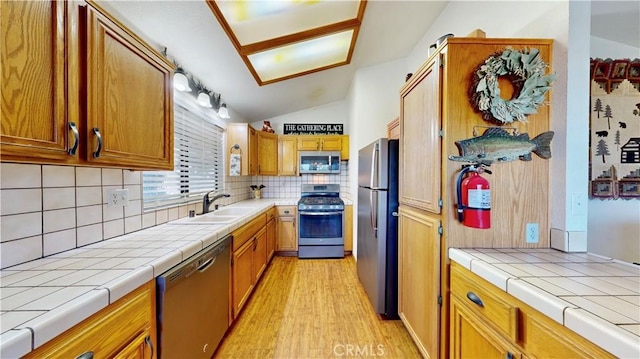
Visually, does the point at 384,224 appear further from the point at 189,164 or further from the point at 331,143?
the point at 331,143

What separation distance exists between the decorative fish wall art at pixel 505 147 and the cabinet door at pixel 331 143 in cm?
300

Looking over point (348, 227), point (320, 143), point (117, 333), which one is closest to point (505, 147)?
point (117, 333)

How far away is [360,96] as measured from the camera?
333cm

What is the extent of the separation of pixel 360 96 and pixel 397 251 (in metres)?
2.24

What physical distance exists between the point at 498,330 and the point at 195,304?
1498 millimetres

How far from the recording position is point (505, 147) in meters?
1.24

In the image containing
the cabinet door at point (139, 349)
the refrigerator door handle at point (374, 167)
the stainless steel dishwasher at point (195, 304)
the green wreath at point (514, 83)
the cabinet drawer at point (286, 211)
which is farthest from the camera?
the cabinet drawer at point (286, 211)

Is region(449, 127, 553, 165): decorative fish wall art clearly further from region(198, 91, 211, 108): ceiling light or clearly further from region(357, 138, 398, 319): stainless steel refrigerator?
region(198, 91, 211, 108): ceiling light

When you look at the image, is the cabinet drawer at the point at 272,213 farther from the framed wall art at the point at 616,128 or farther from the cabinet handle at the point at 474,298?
the framed wall art at the point at 616,128

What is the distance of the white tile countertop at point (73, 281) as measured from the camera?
0.58m

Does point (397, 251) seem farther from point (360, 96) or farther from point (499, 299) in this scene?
point (360, 96)

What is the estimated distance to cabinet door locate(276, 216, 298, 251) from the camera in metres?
3.77

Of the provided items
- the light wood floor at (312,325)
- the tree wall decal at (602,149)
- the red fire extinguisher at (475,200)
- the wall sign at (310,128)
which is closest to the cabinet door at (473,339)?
the red fire extinguisher at (475,200)

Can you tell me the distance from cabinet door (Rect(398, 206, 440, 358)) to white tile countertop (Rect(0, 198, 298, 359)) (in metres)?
1.40
